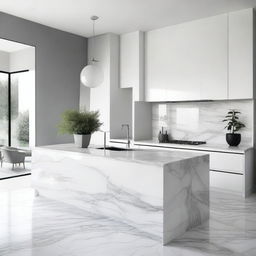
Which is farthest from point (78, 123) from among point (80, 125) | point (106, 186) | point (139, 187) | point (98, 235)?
point (98, 235)

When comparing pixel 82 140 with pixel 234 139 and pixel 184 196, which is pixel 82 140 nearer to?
pixel 184 196

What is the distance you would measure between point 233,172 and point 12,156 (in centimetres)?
371

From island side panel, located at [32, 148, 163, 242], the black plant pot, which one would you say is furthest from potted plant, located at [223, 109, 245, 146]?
island side panel, located at [32, 148, 163, 242]

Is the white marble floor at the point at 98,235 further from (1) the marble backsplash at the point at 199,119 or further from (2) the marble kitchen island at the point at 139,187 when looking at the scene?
(1) the marble backsplash at the point at 199,119

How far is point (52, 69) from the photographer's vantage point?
5586 mm

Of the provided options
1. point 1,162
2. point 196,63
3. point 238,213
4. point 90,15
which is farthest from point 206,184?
point 1,162

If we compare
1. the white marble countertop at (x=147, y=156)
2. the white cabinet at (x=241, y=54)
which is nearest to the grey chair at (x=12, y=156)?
the white marble countertop at (x=147, y=156)

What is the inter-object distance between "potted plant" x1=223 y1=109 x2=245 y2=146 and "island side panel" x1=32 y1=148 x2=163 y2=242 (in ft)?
7.75

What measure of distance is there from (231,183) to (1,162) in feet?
12.9

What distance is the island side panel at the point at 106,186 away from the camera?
2.84m

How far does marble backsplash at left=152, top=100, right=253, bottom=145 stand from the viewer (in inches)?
192

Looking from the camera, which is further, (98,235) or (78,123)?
(78,123)

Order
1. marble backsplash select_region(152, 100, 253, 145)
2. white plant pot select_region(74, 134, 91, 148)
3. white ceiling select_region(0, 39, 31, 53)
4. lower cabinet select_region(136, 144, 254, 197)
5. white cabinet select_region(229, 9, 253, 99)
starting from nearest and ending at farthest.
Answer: white plant pot select_region(74, 134, 91, 148), lower cabinet select_region(136, 144, 254, 197), white cabinet select_region(229, 9, 253, 99), marble backsplash select_region(152, 100, 253, 145), white ceiling select_region(0, 39, 31, 53)

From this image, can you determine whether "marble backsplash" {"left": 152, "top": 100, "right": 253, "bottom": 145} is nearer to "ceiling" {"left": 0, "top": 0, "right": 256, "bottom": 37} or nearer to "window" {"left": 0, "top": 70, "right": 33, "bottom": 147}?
"ceiling" {"left": 0, "top": 0, "right": 256, "bottom": 37}
